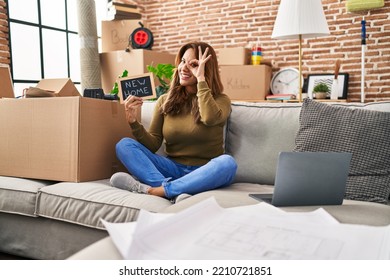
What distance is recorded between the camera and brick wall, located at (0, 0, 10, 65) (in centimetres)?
372

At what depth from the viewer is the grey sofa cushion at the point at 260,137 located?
1.90 meters

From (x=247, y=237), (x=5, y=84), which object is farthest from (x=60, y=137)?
(x=247, y=237)

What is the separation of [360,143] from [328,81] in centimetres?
274

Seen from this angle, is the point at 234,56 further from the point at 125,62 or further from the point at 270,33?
the point at 125,62

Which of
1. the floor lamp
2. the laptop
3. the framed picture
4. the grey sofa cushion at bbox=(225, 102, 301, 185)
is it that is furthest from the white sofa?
the framed picture

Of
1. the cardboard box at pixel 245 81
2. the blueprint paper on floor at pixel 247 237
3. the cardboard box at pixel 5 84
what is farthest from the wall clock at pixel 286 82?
the blueprint paper on floor at pixel 247 237

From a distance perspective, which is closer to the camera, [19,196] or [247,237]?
[247,237]

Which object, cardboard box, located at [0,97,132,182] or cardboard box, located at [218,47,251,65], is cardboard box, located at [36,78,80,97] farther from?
cardboard box, located at [218,47,251,65]

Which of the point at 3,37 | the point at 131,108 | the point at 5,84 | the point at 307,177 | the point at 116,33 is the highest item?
the point at 116,33

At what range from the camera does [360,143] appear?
1580 mm

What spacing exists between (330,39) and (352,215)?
3.42 m

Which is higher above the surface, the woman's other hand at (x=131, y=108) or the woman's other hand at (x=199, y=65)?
the woman's other hand at (x=199, y=65)

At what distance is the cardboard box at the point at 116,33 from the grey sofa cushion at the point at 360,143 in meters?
3.06

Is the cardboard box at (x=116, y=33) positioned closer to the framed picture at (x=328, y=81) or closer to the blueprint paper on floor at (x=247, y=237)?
the framed picture at (x=328, y=81)
